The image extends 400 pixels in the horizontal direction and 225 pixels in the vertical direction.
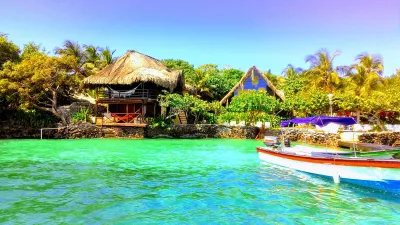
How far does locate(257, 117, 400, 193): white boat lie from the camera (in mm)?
8180

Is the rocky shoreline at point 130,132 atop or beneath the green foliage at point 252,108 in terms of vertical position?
beneath

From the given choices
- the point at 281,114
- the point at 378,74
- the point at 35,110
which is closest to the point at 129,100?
the point at 35,110

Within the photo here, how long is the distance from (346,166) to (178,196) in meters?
4.89

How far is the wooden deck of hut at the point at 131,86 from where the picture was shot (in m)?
25.1

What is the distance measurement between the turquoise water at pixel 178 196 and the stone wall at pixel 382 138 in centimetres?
1048

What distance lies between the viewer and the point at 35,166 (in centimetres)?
1214

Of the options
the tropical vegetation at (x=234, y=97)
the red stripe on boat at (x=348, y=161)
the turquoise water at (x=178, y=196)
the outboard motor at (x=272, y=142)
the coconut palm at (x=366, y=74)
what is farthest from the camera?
the coconut palm at (x=366, y=74)

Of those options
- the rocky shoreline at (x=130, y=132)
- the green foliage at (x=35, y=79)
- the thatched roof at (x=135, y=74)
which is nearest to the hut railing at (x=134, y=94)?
the thatched roof at (x=135, y=74)

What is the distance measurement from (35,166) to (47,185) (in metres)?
3.72

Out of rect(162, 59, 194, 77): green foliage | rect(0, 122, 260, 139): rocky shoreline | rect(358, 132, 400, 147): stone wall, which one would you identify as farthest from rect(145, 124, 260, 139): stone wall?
rect(162, 59, 194, 77): green foliage

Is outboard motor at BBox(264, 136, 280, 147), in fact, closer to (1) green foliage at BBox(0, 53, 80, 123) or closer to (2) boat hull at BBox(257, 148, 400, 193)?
(2) boat hull at BBox(257, 148, 400, 193)

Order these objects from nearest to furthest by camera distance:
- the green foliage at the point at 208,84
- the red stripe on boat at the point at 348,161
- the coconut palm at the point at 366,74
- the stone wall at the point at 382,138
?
the red stripe on boat at the point at 348,161, the stone wall at the point at 382,138, the coconut palm at the point at 366,74, the green foliage at the point at 208,84

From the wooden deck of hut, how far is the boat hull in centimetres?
1585

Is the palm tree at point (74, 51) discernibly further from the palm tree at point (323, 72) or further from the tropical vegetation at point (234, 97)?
the palm tree at point (323, 72)
